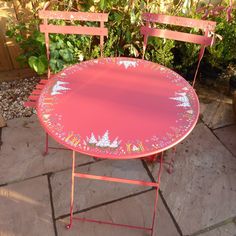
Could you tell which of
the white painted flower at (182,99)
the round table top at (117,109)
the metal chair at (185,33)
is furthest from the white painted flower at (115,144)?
the metal chair at (185,33)

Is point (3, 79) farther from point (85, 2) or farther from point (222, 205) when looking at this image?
point (222, 205)

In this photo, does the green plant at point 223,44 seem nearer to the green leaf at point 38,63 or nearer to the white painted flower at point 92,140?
the green leaf at point 38,63

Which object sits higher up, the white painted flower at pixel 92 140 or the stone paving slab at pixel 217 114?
the white painted flower at pixel 92 140

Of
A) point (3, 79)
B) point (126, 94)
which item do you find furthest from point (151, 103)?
point (3, 79)

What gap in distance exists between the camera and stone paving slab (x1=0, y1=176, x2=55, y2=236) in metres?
2.38

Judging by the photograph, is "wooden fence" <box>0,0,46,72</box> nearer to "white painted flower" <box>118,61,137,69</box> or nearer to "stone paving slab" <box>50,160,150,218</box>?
"white painted flower" <box>118,61,137,69</box>

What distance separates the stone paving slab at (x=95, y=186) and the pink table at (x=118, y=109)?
0.65ft

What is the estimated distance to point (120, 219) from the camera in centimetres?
248

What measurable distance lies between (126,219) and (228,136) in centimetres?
159

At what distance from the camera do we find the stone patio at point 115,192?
2.42m

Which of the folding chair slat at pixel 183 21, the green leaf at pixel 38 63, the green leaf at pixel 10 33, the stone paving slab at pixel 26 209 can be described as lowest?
the stone paving slab at pixel 26 209

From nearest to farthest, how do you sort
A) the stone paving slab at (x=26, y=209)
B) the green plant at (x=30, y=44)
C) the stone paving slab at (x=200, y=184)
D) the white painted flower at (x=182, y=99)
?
the white painted flower at (x=182, y=99) → the stone paving slab at (x=26, y=209) → the stone paving slab at (x=200, y=184) → the green plant at (x=30, y=44)

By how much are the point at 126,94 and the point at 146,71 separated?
39cm

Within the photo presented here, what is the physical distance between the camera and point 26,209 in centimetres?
252
